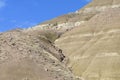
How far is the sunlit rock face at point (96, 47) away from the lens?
106806mm

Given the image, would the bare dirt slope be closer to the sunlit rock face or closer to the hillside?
the hillside

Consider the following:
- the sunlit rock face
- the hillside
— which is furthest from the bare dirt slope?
the sunlit rock face

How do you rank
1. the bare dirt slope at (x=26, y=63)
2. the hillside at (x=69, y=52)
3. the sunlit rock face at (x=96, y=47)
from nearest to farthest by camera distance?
the bare dirt slope at (x=26, y=63)
the hillside at (x=69, y=52)
the sunlit rock face at (x=96, y=47)

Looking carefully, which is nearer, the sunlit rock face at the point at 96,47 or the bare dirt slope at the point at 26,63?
the bare dirt slope at the point at 26,63

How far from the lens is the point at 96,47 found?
4641 inches

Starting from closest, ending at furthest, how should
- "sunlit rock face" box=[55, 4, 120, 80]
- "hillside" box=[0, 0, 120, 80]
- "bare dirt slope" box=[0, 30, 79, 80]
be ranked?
"bare dirt slope" box=[0, 30, 79, 80] → "hillside" box=[0, 0, 120, 80] → "sunlit rock face" box=[55, 4, 120, 80]

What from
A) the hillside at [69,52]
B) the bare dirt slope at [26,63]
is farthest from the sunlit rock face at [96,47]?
the bare dirt slope at [26,63]

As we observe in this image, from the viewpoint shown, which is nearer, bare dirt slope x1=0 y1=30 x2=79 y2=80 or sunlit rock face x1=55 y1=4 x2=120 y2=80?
bare dirt slope x1=0 y1=30 x2=79 y2=80

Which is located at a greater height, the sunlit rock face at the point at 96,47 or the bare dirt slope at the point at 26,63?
the sunlit rock face at the point at 96,47

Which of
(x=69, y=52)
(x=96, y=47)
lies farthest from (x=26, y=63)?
(x=69, y=52)

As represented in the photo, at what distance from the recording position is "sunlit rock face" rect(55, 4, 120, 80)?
107 meters

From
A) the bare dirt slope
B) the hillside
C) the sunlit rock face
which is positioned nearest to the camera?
the bare dirt slope

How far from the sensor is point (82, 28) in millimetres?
136625

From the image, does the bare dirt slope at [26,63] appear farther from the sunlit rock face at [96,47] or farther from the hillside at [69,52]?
the sunlit rock face at [96,47]
